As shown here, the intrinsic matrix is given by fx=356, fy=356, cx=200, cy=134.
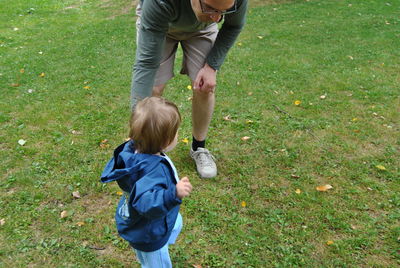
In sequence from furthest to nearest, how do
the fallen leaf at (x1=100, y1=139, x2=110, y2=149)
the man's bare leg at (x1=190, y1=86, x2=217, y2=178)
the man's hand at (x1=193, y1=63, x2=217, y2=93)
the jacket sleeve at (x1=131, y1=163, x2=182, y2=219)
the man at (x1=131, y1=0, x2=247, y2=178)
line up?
the fallen leaf at (x1=100, y1=139, x2=110, y2=149)
the man's bare leg at (x1=190, y1=86, x2=217, y2=178)
the man's hand at (x1=193, y1=63, x2=217, y2=93)
the man at (x1=131, y1=0, x2=247, y2=178)
the jacket sleeve at (x1=131, y1=163, x2=182, y2=219)

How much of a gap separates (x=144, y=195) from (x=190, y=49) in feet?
4.87

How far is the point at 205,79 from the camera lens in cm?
251

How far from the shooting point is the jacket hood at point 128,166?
1469 millimetres

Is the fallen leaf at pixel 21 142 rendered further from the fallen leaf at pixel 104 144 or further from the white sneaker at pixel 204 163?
the white sneaker at pixel 204 163

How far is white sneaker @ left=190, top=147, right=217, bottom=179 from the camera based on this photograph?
2957mm

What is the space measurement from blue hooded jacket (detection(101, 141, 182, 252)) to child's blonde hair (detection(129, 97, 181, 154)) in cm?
5

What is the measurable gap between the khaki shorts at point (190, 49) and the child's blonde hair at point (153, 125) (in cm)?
111

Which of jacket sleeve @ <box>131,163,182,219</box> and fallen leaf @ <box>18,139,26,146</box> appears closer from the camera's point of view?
jacket sleeve @ <box>131,163,182,219</box>

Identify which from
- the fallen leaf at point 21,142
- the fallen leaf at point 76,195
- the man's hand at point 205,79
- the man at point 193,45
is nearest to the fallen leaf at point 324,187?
the man at point 193,45

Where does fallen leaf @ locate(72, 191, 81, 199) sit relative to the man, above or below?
below

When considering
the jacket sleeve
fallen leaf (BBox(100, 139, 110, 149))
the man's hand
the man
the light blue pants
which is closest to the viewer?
the jacket sleeve

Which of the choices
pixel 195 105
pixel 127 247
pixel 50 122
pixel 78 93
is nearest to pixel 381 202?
pixel 195 105

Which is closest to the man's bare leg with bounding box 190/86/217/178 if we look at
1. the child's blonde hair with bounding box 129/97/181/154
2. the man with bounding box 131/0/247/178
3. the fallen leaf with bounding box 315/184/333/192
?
the man with bounding box 131/0/247/178

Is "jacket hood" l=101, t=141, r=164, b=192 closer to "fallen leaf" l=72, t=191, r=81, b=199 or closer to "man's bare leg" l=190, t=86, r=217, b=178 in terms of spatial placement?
"man's bare leg" l=190, t=86, r=217, b=178
